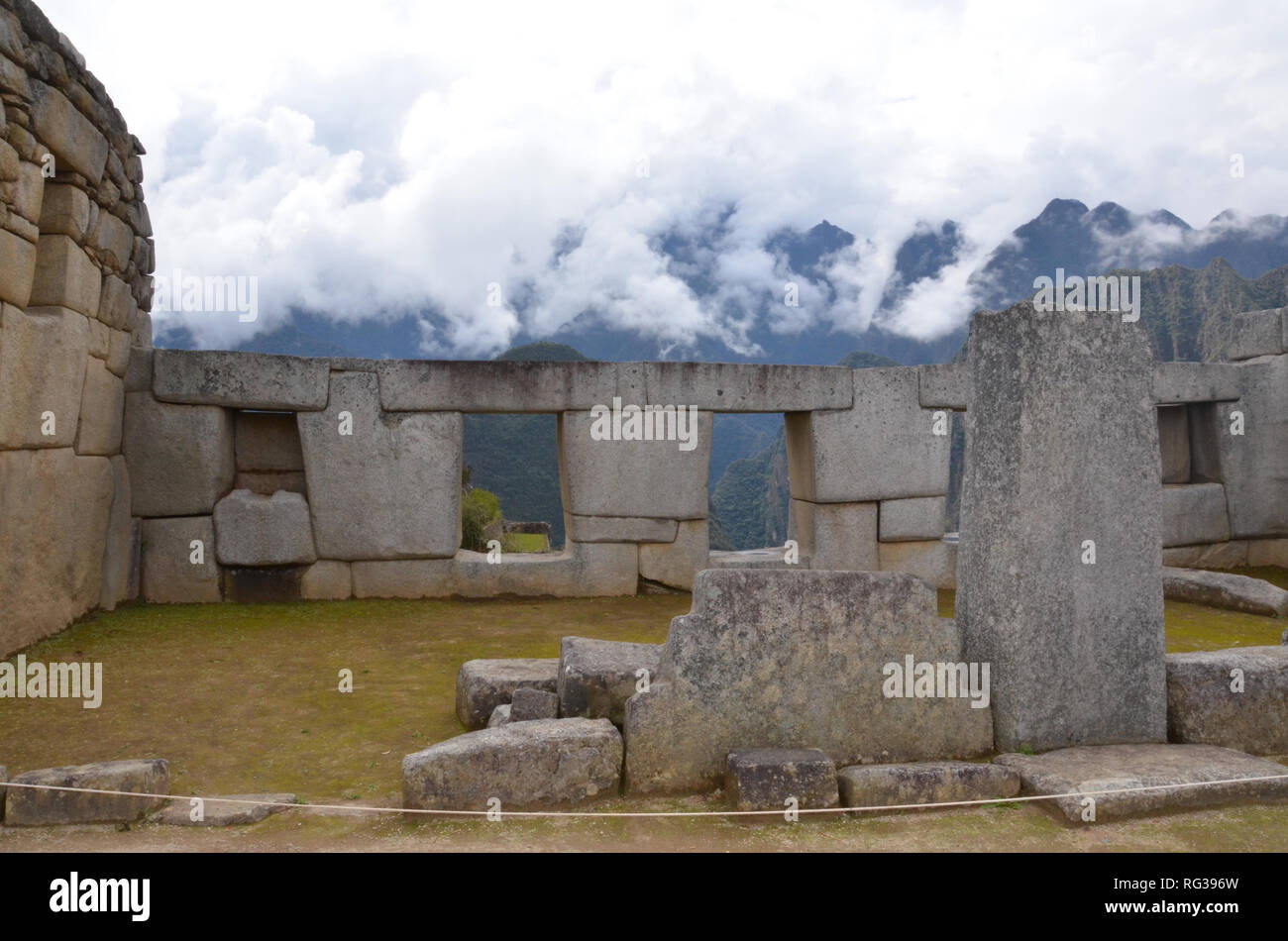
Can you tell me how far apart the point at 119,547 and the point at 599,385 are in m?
4.78

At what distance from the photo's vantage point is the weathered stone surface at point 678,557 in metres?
9.86

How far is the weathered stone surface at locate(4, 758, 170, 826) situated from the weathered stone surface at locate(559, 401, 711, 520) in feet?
19.4

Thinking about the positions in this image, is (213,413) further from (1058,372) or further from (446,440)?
(1058,372)

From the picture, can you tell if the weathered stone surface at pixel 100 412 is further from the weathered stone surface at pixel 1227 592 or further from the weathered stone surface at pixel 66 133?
the weathered stone surface at pixel 1227 592

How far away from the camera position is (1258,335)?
38.8 ft

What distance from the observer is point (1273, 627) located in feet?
28.1

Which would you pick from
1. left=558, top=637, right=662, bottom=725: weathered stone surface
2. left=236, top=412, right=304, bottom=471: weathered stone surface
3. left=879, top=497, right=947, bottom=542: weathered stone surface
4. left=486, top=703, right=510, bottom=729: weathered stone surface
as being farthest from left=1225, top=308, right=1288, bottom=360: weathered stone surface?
left=236, top=412, right=304, bottom=471: weathered stone surface

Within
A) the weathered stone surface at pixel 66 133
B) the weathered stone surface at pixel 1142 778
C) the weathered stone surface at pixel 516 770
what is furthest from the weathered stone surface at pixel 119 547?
the weathered stone surface at pixel 1142 778

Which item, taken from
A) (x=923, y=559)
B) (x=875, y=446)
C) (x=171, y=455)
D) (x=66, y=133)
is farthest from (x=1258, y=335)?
(x=66, y=133)

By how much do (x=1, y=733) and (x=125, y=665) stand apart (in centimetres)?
145

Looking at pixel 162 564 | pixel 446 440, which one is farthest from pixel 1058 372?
pixel 162 564

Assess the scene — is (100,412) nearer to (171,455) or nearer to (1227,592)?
(171,455)

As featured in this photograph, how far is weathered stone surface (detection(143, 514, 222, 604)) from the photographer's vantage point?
28.9 feet

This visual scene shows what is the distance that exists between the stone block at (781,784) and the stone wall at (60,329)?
5489 millimetres
